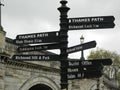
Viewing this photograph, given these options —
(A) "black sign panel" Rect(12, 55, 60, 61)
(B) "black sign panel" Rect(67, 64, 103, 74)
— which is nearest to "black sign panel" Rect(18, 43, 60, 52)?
(A) "black sign panel" Rect(12, 55, 60, 61)

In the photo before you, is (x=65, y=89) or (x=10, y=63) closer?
(x=65, y=89)

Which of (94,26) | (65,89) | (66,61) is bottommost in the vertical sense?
(65,89)

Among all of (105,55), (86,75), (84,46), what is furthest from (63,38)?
(105,55)

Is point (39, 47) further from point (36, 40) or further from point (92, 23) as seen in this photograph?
point (92, 23)

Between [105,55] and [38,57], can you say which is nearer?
[38,57]

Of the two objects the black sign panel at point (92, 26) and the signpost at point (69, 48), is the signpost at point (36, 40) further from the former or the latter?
the black sign panel at point (92, 26)

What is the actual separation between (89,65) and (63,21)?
4.50 ft

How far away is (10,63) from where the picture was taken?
2720 centimetres

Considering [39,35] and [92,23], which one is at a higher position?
[92,23]

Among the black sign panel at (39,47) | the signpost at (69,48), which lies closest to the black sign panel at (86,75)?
the signpost at (69,48)

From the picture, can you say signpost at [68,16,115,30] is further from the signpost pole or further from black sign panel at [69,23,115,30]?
the signpost pole

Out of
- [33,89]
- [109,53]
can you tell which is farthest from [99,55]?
[33,89]

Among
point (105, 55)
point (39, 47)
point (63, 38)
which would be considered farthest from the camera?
point (105, 55)

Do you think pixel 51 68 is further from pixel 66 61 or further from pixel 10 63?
pixel 66 61
